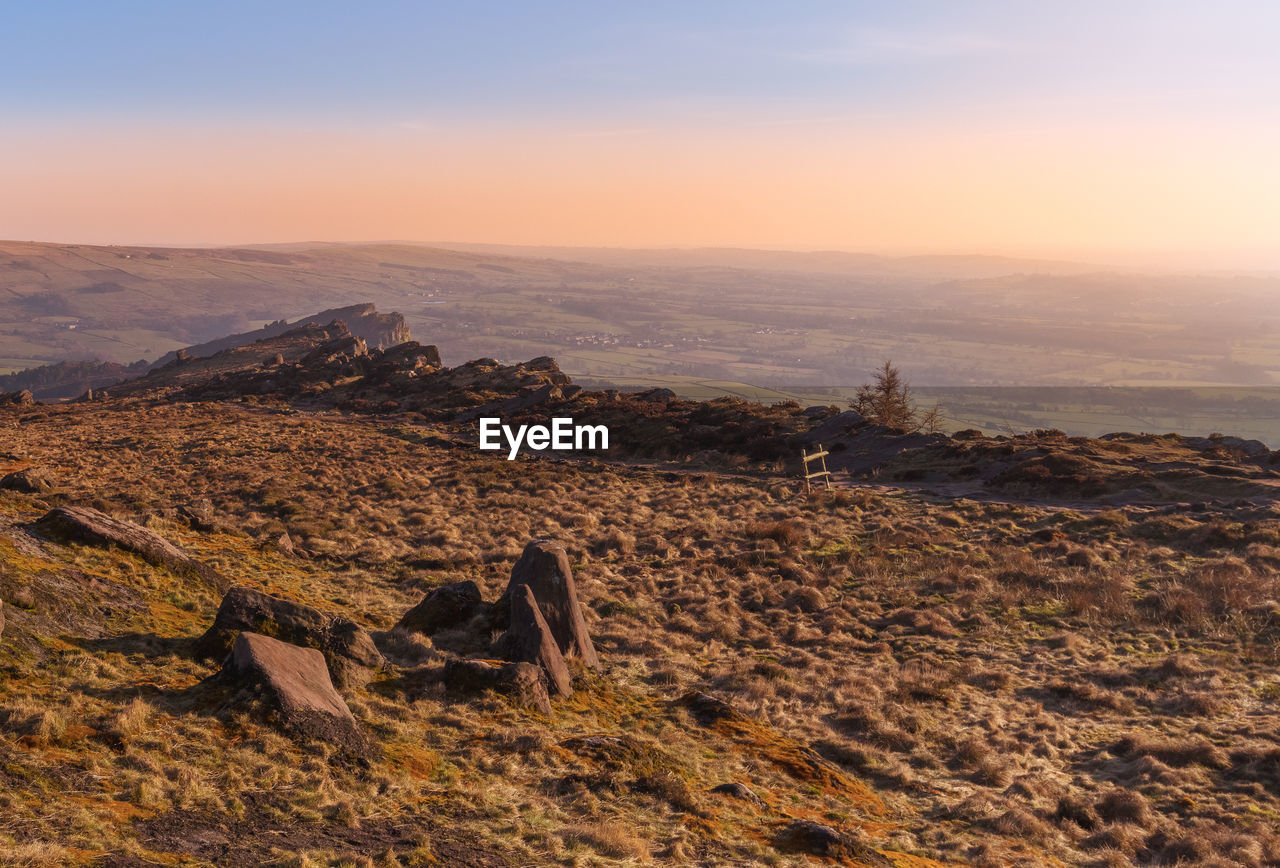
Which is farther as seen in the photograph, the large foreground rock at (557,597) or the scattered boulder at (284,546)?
the scattered boulder at (284,546)

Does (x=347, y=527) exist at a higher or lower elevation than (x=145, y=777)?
lower

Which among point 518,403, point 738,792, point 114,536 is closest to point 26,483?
point 114,536

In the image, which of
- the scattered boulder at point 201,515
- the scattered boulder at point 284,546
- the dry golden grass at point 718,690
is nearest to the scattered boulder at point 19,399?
the dry golden grass at point 718,690

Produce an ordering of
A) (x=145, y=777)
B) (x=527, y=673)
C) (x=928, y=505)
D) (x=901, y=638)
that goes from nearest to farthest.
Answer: (x=145, y=777) → (x=527, y=673) → (x=901, y=638) → (x=928, y=505)

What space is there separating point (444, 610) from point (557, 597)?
2.88 metres

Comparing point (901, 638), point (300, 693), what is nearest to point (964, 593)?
point (901, 638)

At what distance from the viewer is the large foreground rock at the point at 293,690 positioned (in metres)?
10.7

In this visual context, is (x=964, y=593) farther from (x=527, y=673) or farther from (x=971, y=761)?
(x=527, y=673)

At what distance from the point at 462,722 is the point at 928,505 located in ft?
96.7

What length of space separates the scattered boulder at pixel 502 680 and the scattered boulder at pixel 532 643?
2.41ft

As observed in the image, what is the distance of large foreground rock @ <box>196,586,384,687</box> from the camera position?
1305cm

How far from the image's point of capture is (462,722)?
12.7m

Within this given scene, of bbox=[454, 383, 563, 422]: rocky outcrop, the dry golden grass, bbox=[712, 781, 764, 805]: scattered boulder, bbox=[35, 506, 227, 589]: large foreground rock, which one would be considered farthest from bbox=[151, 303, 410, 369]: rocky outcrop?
bbox=[712, 781, 764, 805]: scattered boulder

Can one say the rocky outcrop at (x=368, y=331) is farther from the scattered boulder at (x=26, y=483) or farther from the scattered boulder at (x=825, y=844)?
the scattered boulder at (x=825, y=844)
